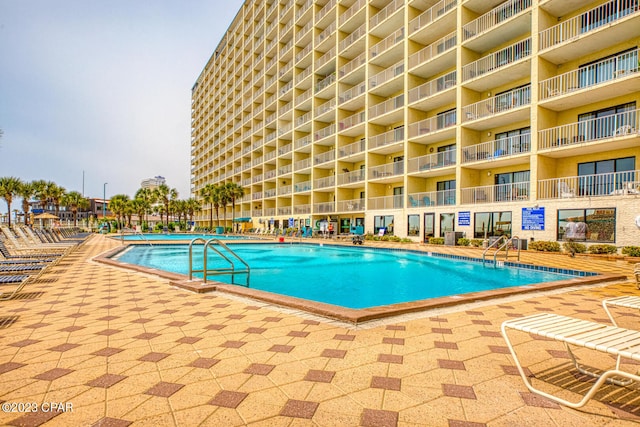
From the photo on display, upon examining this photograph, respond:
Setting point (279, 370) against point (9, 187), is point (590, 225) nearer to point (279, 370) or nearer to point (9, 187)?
point (279, 370)

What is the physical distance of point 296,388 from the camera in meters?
2.41

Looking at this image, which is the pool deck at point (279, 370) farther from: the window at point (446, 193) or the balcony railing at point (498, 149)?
the window at point (446, 193)

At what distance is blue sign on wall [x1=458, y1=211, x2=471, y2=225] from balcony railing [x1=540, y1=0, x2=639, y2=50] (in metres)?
8.70

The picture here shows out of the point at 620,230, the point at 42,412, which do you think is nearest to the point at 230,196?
the point at 620,230

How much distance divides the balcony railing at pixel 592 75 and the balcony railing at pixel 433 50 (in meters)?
6.28

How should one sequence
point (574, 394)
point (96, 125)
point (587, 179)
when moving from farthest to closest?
1. point (96, 125)
2. point (587, 179)
3. point (574, 394)

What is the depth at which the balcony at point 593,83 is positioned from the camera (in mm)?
12924

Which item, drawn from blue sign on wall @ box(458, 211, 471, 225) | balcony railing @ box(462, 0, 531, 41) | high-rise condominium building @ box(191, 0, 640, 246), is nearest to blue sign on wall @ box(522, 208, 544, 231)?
high-rise condominium building @ box(191, 0, 640, 246)

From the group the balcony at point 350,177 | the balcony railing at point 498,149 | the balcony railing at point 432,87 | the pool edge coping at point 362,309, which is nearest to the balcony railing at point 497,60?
the balcony railing at point 432,87

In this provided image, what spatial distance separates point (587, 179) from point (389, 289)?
1276 centimetres

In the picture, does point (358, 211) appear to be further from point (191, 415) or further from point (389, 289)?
point (191, 415)

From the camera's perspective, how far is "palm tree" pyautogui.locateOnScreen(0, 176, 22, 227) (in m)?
40.8

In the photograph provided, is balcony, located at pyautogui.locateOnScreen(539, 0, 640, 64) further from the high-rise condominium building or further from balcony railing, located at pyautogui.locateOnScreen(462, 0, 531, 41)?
balcony railing, located at pyautogui.locateOnScreen(462, 0, 531, 41)

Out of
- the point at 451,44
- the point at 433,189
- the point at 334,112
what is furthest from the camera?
the point at 334,112
